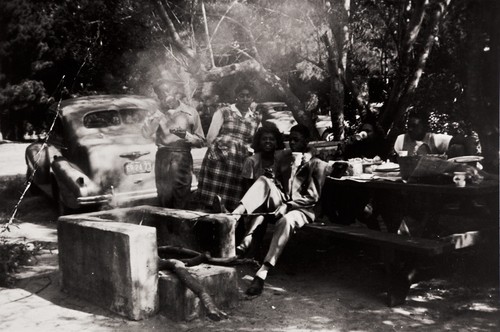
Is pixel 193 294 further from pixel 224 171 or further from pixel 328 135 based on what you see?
pixel 328 135

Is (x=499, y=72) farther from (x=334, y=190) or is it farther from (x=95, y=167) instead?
(x=95, y=167)

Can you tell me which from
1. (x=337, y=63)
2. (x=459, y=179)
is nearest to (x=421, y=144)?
(x=459, y=179)

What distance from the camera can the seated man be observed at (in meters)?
5.72

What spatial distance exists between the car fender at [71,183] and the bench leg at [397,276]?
175 inches

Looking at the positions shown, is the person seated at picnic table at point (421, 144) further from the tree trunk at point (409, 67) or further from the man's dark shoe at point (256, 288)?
the man's dark shoe at point (256, 288)

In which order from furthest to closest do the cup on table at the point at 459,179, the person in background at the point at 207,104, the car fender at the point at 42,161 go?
1. the person in background at the point at 207,104
2. the car fender at the point at 42,161
3. the cup on table at the point at 459,179

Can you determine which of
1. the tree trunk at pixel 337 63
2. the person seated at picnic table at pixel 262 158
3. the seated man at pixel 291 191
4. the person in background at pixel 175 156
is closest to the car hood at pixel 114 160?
the person in background at pixel 175 156

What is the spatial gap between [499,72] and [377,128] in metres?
1.57

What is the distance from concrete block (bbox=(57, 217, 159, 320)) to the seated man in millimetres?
1306

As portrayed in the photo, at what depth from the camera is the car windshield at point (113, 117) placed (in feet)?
29.2

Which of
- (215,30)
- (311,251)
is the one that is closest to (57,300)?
(311,251)

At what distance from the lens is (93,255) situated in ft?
16.4

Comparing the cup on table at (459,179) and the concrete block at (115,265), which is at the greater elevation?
the cup on table at (459,179)

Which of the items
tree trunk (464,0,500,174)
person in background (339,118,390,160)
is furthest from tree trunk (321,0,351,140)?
tree trunk (464,0,500,174)
